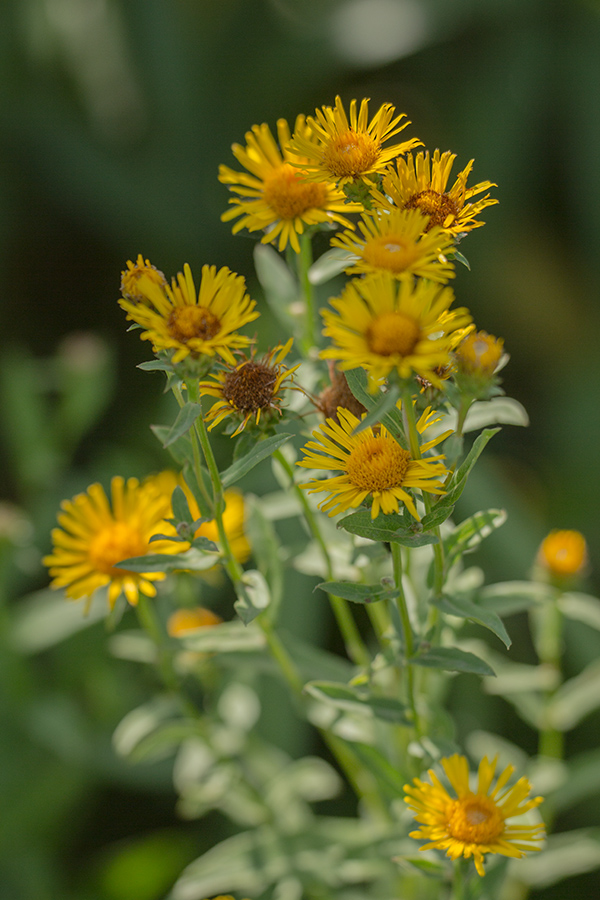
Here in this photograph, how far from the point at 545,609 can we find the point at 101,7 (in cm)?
197

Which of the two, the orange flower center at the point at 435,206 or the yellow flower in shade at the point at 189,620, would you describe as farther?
the yellow flower in shade at the point at 189,620

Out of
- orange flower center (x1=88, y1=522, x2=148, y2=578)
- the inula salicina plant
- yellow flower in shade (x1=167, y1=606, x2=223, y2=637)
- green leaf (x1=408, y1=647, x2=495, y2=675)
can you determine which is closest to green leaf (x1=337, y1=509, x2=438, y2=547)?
the inula salicina plant

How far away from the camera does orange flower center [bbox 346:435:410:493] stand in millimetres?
559

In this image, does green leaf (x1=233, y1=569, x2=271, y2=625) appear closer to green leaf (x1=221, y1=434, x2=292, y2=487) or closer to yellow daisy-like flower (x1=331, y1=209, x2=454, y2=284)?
green leaf (x1=221, y1=434, x2=292, y2=487)

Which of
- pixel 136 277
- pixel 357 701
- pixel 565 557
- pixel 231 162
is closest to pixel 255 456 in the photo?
pixel 136 277

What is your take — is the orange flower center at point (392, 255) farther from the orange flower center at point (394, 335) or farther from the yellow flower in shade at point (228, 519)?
the yellow flower in shade at point (228, 519)

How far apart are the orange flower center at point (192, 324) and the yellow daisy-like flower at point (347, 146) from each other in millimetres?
132

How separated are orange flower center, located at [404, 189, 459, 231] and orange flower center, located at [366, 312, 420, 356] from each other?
11cm

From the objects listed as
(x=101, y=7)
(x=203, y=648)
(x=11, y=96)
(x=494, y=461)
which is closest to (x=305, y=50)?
(x=101, y=7)

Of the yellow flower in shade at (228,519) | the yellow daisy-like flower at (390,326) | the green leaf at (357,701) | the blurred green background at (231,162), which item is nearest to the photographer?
the yellow daisy-like flower at (390,326)

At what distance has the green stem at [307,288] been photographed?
72cm

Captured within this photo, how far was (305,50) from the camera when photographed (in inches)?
79.2

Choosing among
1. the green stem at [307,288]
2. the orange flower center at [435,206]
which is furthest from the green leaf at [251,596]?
the orange flower center at [435,206]

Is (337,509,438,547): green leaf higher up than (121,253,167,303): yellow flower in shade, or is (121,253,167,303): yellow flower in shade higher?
(121,253,167,303): yellow flower in shade
